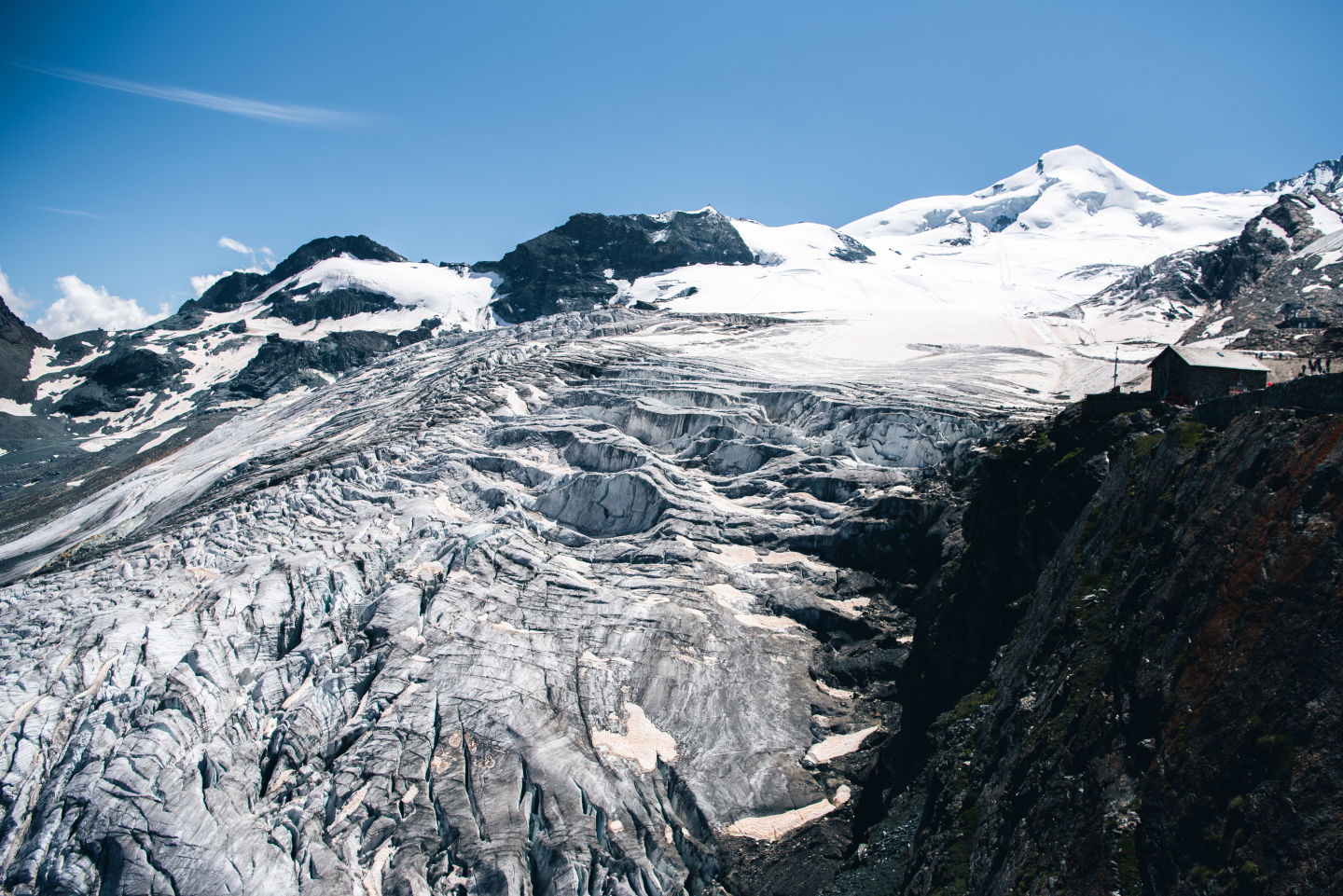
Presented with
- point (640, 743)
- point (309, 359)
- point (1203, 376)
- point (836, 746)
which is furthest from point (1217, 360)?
point (309, 359)

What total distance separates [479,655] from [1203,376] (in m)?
42.0

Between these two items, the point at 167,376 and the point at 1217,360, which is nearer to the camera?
the point at 1217,360

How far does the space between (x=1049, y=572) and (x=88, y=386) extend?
667ft

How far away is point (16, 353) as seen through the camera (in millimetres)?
180125

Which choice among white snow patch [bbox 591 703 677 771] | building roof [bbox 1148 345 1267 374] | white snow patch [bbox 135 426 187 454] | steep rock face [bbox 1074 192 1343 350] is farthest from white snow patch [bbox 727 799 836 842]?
white snow patch [bbox 135 426 187 454]

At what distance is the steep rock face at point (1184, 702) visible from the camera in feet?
43.7

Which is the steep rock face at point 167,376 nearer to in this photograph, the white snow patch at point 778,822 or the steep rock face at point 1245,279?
the white snow patch at point 778,822

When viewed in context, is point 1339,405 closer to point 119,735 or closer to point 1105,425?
point 1105,425

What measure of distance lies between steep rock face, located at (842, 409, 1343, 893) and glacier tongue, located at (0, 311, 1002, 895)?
18051 millimetres

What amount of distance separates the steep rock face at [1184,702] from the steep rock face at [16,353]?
21075 centimetres

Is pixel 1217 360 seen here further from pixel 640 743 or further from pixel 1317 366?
pixel 640 743

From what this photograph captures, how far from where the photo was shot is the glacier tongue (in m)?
37.6

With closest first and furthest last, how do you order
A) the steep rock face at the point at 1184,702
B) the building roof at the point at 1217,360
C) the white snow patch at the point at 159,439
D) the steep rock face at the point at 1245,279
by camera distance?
the steep rock face at the point at 1184,702
the building roof at the point at 1217,360
the steep rock face at the point at 1245,279
the white snow patch at the point at 159,439

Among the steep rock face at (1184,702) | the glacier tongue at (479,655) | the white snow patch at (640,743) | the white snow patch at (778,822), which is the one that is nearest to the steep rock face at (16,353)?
the glacier tongue at (479,655)
